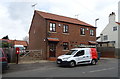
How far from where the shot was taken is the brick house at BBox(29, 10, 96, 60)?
20062 mm

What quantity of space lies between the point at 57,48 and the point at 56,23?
3.92 meters

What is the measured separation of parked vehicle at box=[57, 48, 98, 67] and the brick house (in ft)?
18.6

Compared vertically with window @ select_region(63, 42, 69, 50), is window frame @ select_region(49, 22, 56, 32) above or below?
above

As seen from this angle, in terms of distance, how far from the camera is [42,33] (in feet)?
68.2

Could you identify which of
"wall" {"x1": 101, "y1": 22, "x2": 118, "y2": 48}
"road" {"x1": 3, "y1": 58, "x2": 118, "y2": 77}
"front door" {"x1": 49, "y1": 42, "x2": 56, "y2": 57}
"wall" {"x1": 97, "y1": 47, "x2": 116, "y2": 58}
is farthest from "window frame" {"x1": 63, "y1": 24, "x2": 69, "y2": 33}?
"wall" {"x1": 101, "y1": 22, "x2": 118, "y2": 48}

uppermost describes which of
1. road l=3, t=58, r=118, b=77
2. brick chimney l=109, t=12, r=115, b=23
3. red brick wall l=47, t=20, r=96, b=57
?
brick chimney l=109, t=12, r=115, b=23

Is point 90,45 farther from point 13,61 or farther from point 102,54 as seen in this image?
point 13,61

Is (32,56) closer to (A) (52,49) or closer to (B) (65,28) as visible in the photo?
(A) (52,49)

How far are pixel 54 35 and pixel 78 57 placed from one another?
7526 millimetres

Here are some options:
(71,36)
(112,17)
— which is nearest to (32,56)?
(71,36)

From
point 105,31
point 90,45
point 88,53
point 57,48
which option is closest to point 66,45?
point 57,48

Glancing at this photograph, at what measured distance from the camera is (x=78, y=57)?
14.1m

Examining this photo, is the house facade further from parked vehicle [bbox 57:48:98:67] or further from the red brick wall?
parked vehicle [bbox 57:48:98:67]

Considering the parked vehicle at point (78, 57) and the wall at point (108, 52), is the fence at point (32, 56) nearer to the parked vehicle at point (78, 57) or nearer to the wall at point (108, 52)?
the parked vehicle at point (78, 57)
